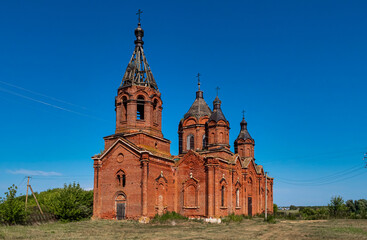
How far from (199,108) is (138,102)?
30.1 ft

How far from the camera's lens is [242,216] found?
33219 millimetres

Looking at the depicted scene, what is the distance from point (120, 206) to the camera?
2748cm

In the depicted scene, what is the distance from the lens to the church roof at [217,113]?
34000 millimetres

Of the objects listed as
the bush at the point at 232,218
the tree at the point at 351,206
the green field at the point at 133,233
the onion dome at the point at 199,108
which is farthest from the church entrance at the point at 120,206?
the tree at the point at 351,206

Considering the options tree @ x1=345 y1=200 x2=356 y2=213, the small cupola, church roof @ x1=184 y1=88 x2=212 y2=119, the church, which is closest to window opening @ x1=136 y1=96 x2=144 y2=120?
the church

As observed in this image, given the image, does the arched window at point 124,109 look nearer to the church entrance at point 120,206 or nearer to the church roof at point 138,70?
the church roof at point 138,70

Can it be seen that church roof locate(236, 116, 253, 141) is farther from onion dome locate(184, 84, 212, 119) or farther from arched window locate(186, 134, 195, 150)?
arched window locate(186, 134, 195, 150)

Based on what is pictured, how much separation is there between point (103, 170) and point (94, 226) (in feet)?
19.8

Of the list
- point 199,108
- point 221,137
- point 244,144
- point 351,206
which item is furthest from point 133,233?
point 351,206

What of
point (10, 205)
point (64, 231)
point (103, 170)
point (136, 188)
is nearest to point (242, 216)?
point (136, 188)

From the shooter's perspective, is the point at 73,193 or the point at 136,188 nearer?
the point at 136,188

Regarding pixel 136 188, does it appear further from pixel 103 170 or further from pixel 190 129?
pixel 190 129

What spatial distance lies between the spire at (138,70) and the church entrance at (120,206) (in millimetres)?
9109

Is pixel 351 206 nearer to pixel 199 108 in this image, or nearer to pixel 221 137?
pixel 221 137
